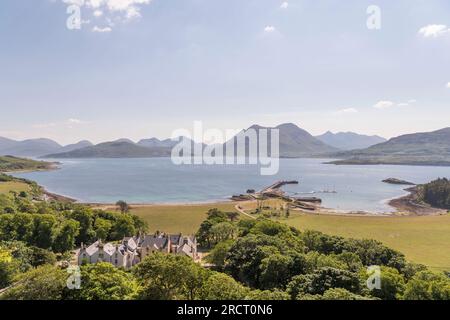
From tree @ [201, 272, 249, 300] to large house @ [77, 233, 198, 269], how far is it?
556 inches

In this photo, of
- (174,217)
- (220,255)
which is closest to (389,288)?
(220,255)

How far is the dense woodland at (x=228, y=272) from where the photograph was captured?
18.0 meters

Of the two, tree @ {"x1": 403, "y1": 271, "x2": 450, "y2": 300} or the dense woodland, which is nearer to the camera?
the dense woodland

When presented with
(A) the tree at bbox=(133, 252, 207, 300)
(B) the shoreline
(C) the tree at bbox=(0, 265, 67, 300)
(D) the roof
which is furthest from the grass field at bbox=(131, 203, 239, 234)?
(C) the tree at bbox=(0, 265, 67, 300)

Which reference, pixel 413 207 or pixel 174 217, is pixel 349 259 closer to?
pixel 174 217

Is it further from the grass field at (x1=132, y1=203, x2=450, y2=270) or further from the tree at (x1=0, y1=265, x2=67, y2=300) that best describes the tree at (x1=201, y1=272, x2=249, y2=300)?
the grass field at (x1=132, y1=203, x2=450, y2=270)

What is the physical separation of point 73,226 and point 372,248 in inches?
1222

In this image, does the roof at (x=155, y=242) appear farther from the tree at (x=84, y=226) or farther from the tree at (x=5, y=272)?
the tree at (x=5, y=272)

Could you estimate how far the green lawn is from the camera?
126 ft

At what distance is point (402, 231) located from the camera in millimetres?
51719

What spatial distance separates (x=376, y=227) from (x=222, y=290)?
1795 inches

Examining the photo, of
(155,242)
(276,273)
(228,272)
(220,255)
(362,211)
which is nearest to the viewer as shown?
(276,273)
